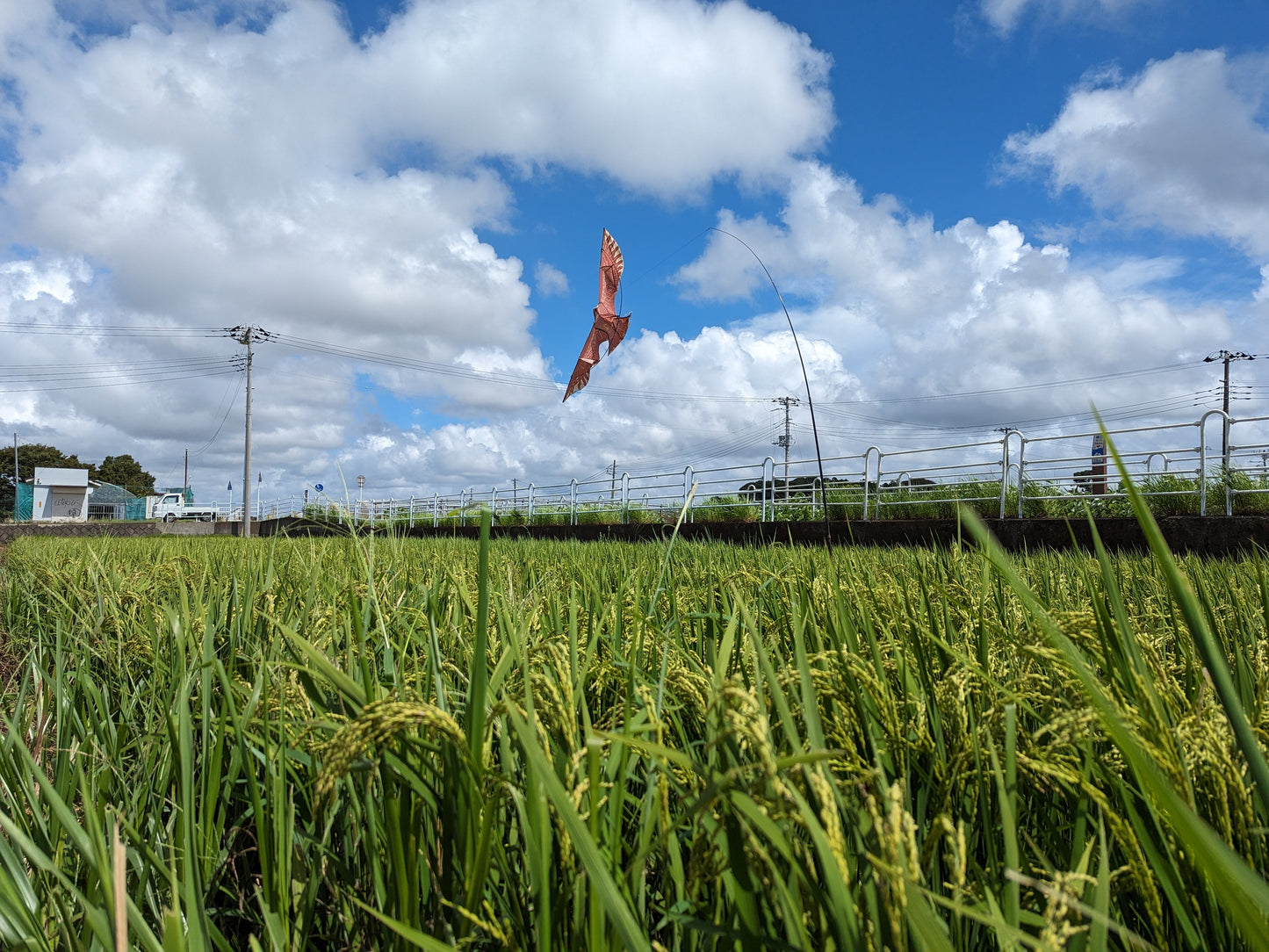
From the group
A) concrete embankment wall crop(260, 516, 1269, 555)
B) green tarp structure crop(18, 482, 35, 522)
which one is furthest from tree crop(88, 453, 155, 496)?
concrete embankment wall crop(260, 516, 1269, 555)

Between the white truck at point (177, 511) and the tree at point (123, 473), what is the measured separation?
2216cm

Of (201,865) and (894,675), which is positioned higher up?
(894,675)

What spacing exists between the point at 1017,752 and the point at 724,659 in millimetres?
344

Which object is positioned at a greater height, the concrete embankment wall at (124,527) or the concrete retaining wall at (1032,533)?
the concrete retaining wall at (1032,533)

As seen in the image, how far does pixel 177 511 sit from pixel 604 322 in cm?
4914

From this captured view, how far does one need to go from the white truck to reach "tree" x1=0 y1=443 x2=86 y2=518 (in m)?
13.7

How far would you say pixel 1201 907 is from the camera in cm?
66

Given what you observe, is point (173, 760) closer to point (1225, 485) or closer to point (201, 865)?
point (201, 865)

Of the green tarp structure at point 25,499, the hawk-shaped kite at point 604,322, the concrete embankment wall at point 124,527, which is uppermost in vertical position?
the hawk-shaped kite at point 604,322

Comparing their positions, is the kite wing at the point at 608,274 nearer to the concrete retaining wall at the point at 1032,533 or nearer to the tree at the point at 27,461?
the concrete retaining wall at the point at 1032,533

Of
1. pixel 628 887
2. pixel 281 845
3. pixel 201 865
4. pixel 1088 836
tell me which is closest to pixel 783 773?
pixel 628 887

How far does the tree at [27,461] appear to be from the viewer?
61.8m

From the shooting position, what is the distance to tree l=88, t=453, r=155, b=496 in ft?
228

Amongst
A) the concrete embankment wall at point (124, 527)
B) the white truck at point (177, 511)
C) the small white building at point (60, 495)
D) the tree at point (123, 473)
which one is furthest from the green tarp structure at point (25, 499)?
the tree at point (123, 473)
